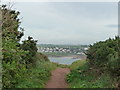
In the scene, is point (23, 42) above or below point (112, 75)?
above

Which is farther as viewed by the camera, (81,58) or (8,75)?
(81,58)

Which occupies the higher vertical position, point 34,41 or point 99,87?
point 34,41

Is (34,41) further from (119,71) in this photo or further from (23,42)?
(119,71)

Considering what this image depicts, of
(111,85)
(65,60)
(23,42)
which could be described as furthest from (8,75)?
(65,60)

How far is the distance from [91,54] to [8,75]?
11.9 meters

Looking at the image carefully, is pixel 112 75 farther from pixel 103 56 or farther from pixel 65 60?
pixel 65 60

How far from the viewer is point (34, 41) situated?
21203mm

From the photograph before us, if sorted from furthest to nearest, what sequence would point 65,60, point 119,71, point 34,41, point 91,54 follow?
1. point 65,60
2. point 34,41
3. point 91,54
4. point 119,71

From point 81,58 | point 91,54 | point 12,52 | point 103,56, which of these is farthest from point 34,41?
point 12,52

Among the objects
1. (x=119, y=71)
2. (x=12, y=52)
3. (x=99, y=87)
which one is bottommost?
(x=99, y=87)

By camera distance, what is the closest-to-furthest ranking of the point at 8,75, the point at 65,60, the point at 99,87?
1. the point at 8,75
2. the point at 99,87
3. the point at 65,60

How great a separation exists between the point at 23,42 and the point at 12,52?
1155 centimetres

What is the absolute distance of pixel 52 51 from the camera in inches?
1345

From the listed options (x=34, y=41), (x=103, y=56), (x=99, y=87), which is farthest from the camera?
(x=34, y=41)
